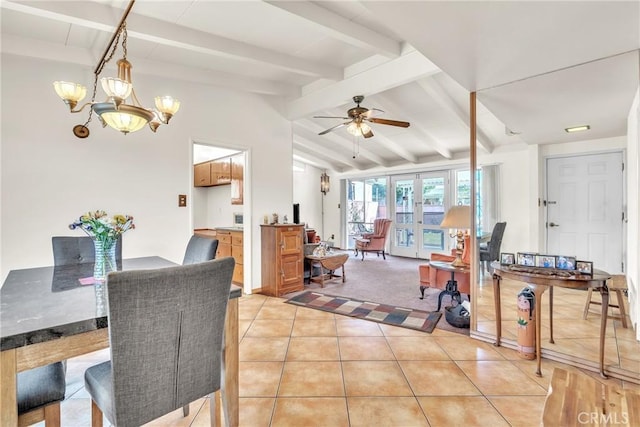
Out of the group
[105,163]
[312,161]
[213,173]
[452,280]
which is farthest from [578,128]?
[312,161]

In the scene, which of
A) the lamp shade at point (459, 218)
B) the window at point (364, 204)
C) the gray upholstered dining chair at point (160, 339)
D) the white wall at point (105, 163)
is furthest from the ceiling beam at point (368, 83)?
the window at point (364, 204)

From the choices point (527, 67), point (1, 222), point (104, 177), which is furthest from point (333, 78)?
point (1, 222)

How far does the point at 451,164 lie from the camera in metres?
6.60

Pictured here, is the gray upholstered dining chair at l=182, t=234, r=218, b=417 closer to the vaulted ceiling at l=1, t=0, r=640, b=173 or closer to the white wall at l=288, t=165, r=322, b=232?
the vaulted ceiling at l=1, t=0, r=640, b=173

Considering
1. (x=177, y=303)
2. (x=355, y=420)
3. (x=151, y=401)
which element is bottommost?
(x=355, y=420)

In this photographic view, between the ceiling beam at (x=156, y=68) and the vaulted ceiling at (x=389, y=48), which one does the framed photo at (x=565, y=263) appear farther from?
the ceiling beam at (x=156, y=68)

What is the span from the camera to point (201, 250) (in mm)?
2240

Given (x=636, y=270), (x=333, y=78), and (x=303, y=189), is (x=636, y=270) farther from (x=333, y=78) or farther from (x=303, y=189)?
(x=303, y=189)

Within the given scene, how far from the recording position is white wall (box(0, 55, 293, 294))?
8.52 feet

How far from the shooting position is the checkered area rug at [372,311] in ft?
9.99

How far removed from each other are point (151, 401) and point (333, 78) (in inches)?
145

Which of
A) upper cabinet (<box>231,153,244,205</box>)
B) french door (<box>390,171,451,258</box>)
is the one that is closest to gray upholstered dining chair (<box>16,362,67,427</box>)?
upper cabinet (<box>231,153,244,205</box>)

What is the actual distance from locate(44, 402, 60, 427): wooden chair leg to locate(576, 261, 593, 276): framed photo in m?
3.16

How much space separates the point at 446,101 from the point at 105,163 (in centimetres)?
443
